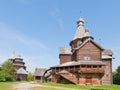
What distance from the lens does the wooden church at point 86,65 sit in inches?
2329

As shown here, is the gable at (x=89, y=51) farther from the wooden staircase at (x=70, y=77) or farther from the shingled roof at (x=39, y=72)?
the shingled roof at (x=39, y=72)

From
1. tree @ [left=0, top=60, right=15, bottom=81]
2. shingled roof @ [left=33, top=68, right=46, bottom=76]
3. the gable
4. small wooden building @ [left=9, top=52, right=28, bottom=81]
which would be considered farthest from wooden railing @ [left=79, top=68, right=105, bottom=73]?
small wooden building @ [left=9, top=52, right=28, bottom=81]

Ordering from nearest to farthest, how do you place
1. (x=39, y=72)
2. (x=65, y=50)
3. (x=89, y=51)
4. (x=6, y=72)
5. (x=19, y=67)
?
(x=89, y=51), (x=65, y=50), (x=6, y=72), (x=39, y=72), (x=19, y=67)

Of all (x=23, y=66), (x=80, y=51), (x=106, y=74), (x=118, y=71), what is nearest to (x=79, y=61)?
(x=80, y=51)

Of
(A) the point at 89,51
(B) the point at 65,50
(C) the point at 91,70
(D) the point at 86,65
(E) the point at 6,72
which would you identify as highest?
(B) the point at 65,50

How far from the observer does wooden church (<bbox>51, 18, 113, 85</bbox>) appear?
59156 millimetres

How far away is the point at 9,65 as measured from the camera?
95250 mm

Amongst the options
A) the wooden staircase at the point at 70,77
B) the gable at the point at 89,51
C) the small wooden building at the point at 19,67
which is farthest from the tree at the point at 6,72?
the gable at the point at 89,51

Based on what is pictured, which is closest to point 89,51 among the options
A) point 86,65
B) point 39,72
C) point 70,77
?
point 86,65

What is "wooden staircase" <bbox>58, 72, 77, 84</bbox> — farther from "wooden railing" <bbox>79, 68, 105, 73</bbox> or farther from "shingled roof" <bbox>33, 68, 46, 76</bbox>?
"shingled roof" <bbox>33, 68, 46, 76</bbox>

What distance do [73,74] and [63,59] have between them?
11816mm

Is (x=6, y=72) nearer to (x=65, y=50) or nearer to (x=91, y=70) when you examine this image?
(x=65, y=50)

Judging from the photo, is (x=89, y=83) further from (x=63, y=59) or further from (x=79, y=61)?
(x=63, y=59)

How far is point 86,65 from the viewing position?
59.1 metres
